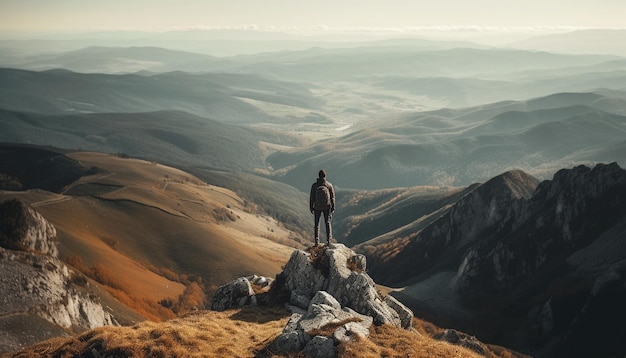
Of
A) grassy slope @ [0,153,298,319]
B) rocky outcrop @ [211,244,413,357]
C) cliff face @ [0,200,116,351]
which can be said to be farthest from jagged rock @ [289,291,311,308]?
grassy slope @ [0,153,298,319]

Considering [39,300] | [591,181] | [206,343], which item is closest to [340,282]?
[206,343]

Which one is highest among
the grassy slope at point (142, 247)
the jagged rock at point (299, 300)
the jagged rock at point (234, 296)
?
the jagged rock at point (299, 300)

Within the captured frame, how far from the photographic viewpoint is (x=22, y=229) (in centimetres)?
7881

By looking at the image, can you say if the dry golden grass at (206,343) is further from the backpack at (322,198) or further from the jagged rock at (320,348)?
the backpack at (322,198)

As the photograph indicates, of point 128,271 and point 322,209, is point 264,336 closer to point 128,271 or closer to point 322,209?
point 322,209

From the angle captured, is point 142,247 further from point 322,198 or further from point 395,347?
point 395,347

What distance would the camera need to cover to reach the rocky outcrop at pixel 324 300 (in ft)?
98.6

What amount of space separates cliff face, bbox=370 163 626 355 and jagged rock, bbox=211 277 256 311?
208 ft

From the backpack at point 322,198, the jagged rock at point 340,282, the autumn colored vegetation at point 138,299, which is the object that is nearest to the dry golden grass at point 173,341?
the jagged rock at point 340,282

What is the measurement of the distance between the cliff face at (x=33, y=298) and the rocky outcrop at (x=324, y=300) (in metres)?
25.5

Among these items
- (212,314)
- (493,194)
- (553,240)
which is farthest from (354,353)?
(493,194)

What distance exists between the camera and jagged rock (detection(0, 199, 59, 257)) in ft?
245

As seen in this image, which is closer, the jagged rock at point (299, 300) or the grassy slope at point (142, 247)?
the jagged rock at point (299, 300)

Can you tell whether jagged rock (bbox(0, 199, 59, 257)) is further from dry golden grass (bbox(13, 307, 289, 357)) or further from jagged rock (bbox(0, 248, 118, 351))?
dry golden grass (bbox(13, 307, 289, 357))
